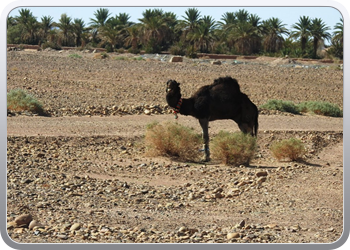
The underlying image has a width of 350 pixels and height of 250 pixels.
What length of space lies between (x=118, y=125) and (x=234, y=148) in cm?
558

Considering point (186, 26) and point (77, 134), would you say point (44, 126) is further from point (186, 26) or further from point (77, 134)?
point (186, 26)

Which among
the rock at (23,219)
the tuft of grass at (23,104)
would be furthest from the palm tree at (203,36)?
the rock at (23,219)

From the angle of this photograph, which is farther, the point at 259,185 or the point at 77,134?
the point at 77,134

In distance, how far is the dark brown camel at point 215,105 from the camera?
1434 cm

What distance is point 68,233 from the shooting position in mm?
8508

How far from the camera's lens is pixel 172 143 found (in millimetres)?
15062

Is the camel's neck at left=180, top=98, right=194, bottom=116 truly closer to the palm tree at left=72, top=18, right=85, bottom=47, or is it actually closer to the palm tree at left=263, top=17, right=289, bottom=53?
the palm tree at left=263, top=17, right=289, bottom=53

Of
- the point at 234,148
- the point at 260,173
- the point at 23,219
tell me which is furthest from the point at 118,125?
the point at 23,219

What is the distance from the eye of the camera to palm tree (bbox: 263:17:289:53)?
49797mm

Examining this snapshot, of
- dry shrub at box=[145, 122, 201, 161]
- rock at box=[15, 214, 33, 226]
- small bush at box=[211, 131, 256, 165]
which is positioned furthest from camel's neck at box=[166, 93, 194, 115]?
rock at box=[15, 214, 33, 226]

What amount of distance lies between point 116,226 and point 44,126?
948cm

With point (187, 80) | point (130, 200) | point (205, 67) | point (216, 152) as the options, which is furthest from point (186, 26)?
point (130, 200)

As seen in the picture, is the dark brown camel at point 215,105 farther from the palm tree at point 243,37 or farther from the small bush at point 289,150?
the palm tree at point 243,37

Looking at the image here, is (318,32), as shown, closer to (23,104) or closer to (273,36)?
(273,36)
